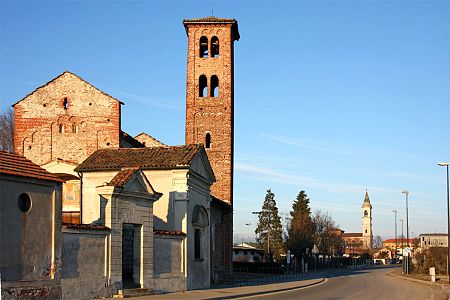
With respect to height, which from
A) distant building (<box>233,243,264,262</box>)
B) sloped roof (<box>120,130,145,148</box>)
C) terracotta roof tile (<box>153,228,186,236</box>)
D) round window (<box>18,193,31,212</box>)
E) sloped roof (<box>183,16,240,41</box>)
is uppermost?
sloped roof (<box>183,16,240,41</box>)

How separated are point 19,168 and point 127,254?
7.55 metres

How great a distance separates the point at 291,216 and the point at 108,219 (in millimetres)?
79364

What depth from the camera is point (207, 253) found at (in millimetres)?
33281

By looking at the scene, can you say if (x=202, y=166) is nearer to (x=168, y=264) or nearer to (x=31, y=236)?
(x=168, y=264)

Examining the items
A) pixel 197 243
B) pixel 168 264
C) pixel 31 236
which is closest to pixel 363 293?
pixel 197 243

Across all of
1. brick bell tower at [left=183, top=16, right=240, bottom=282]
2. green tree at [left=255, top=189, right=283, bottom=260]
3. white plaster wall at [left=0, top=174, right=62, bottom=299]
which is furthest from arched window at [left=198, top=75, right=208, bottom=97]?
green tree at [left=255, top=189, right=283, bottom=260]

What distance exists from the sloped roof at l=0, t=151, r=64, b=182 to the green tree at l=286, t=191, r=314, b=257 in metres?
68.6

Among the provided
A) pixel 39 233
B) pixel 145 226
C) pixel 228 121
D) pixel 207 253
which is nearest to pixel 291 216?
pixel 228 121

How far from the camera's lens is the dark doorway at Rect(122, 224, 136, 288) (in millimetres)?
24000

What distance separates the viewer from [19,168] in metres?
18.2

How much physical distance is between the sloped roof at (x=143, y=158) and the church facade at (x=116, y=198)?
5 centimetres

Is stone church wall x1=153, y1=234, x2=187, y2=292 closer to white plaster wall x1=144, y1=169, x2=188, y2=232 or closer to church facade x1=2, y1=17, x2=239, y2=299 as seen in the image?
church facade x1=2, y1=17, x2=239, y2=299

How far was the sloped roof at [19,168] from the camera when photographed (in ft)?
57.7

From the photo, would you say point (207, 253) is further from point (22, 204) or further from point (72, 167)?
point (22, 204)
